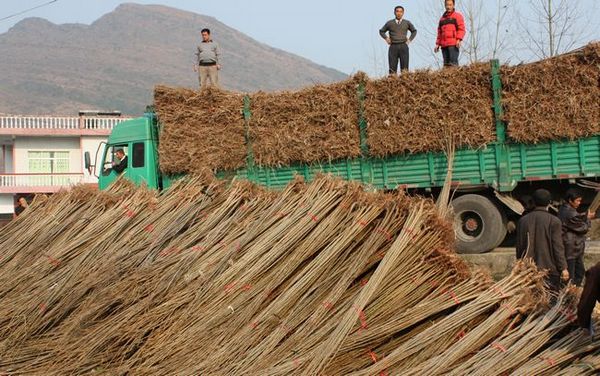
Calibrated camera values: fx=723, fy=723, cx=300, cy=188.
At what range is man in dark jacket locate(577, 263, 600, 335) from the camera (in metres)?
4.20

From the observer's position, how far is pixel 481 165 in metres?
11.5

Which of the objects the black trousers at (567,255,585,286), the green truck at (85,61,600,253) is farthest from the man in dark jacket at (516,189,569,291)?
the green truck at (85,61,600,253)

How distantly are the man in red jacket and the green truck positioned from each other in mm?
1826

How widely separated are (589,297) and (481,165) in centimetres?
738

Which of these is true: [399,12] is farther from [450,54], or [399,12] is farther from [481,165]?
[481,165]

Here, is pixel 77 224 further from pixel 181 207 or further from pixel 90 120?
pixel 90 120

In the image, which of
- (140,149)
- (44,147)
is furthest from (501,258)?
(44,147)

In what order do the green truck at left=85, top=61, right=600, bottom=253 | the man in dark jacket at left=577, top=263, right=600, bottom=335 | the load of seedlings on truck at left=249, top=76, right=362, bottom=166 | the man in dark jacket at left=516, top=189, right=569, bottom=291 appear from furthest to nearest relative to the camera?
the load of seedlings on truck at left=249, top=76, right=362, bottom=166, the green truck at left=85, top=61, right=600, bottom=253, the man in dark jacket at left=516, top=189, right=569, bottom=291, the man in dark jacket at left=577, top=263, right=600, bottom=335

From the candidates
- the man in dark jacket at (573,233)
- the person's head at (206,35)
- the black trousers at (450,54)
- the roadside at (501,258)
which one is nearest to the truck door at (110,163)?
the person's head at (206,35)

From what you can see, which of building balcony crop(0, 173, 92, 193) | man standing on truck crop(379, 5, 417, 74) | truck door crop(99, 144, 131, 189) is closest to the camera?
man standing on truck crop(379, 5, 417, 74)

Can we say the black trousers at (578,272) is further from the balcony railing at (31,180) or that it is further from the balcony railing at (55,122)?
the balcony railing at (55,122)

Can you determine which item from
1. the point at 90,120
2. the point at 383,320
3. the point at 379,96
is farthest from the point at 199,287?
the point at 90,120

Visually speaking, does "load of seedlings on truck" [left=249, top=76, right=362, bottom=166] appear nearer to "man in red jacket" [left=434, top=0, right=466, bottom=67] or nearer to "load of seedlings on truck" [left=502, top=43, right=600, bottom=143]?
"man in red jacket" [left=434, top=0, right=466, bottom=67]

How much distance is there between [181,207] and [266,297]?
6.96ft
